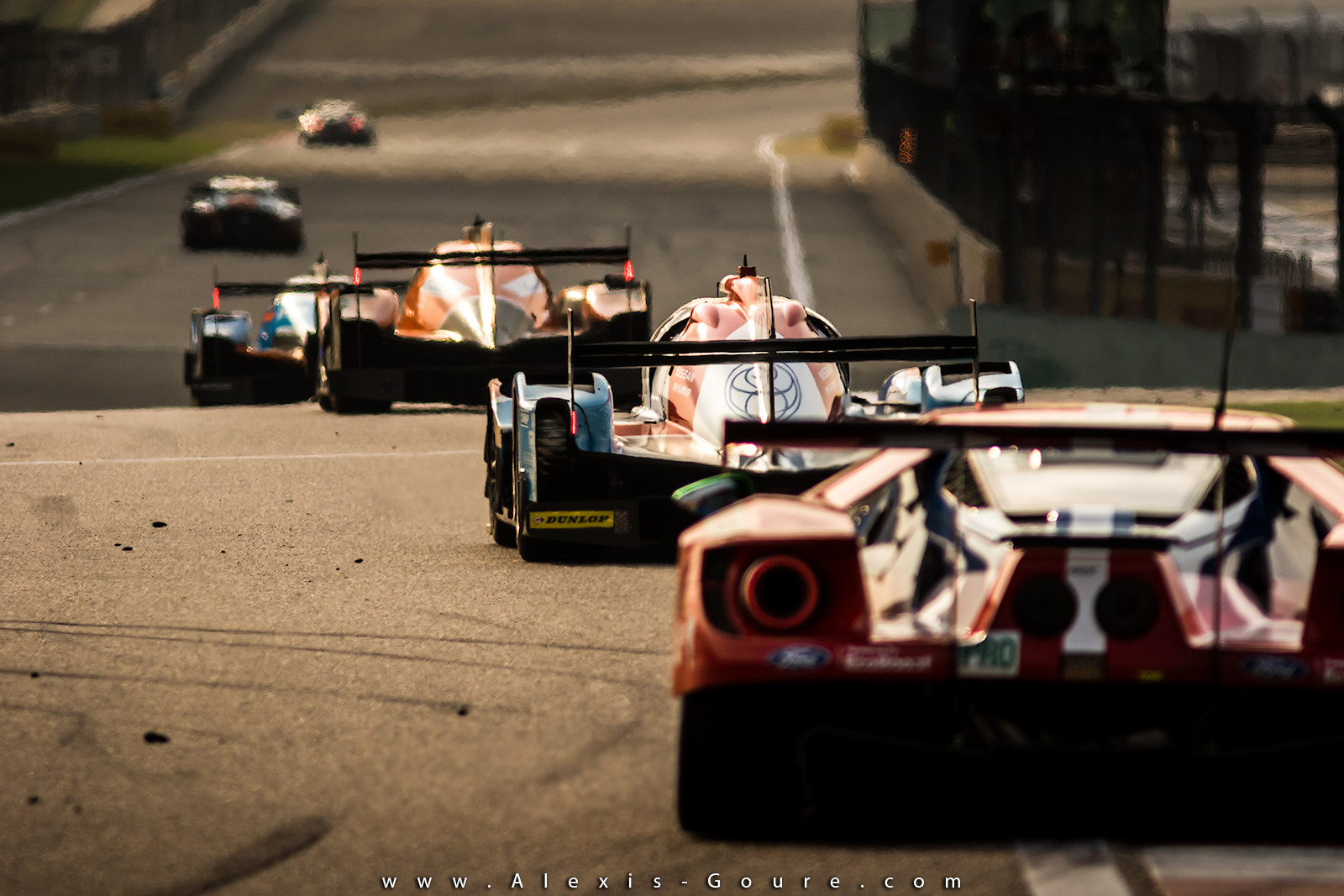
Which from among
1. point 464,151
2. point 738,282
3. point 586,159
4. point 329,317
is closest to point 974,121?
point 329,317

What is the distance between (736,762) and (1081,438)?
119 centimetres

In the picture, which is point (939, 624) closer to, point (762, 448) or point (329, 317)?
point (762, 448)

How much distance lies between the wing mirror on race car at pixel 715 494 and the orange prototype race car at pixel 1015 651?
190 mm

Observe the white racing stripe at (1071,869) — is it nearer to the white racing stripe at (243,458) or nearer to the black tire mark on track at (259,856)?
the black tire mark on track at (259,856)

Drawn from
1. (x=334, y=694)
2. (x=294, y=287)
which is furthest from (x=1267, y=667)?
(x=294, y=287)

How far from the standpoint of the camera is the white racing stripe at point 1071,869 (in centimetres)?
518

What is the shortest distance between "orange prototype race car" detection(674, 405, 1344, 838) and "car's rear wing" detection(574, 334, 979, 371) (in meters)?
4.00

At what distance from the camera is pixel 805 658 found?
538 cm

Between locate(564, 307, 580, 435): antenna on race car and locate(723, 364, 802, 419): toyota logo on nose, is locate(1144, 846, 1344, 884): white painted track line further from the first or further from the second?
locate(723, 364, 802, 419): toyota logo on nose

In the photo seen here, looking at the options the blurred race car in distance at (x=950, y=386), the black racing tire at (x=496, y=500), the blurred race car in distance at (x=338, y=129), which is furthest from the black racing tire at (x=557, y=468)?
the blurred race car in distance at (x=338, y=129)

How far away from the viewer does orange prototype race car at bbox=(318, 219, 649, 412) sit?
17844mm

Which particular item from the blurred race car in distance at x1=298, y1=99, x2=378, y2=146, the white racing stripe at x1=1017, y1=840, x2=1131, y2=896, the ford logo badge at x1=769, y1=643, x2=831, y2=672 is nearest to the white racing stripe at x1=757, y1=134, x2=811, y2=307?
the blurred race car in distance at x1=298, y1=99, x2=378, y2=146

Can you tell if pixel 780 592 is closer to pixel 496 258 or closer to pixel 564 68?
pixel 496 258

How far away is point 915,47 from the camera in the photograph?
41.3 metres
